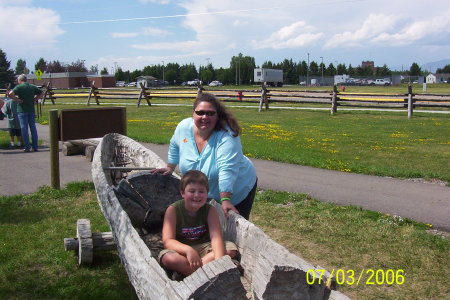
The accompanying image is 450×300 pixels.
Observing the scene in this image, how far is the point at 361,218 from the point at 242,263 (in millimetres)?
2961

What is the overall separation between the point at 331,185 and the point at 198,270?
548 centimetres

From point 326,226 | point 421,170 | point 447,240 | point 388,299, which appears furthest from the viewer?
point 421,170

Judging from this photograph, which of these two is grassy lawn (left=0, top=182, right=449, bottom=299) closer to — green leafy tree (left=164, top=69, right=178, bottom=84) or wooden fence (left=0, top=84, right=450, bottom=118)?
wooden fence (left=0, top=84, right=450, bottom=118)

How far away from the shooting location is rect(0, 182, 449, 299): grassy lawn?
435 centimetres

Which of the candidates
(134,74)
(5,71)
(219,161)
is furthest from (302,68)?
(219,161)

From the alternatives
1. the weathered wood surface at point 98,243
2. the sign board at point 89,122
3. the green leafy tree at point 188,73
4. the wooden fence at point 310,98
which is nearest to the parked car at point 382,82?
the green leafy tree at point 188,73

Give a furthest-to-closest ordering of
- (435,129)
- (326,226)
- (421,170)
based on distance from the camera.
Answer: (435,129) → (421,170) → (326,226)

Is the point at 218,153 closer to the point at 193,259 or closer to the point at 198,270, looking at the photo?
the point at 193,259

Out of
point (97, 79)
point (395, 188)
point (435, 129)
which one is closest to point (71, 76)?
point (97, 79)

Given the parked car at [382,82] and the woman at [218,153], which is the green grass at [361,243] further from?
the parked car at [382,82]

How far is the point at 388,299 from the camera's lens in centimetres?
409

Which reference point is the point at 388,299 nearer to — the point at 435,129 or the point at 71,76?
the point at 435,129

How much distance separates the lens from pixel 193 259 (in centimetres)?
353

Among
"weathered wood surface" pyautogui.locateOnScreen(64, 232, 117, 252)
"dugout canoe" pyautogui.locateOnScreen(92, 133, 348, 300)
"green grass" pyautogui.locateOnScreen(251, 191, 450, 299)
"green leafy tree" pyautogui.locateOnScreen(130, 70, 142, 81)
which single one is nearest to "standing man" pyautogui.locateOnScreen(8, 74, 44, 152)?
"dugout canoe" pyautogui.locateOnScreen(92, 133, 348, 300)
